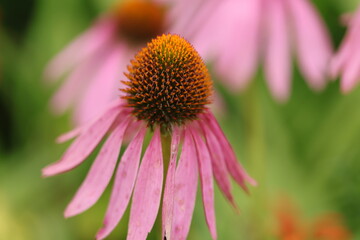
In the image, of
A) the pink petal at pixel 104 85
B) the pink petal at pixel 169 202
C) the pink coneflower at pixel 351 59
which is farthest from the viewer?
the pink petal at pixel 104 85

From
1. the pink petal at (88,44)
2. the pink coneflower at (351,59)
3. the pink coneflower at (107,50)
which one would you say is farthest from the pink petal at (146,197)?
the pink petal at (88,44)

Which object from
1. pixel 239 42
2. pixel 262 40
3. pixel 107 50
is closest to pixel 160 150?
pixel 239 42

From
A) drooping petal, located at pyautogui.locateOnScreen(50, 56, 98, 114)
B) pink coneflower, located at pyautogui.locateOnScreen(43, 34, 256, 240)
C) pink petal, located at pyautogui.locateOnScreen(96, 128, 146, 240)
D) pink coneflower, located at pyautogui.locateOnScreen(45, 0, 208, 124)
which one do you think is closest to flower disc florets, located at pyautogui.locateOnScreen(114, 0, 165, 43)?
pink coneflower, located at pyautogui.locateOnScreen(45, 0, 208, 124)

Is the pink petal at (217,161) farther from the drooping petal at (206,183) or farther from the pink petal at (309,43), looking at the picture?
the pink petal at (309,43)

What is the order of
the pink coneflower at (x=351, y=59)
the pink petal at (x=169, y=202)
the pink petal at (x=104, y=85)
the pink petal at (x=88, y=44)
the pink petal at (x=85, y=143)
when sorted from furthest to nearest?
the pink petal at (x=88, y=44), the pink petal at (x=104, y=85), the pink coneflower at (x=351, y=59), the pink petal at (x=85, y=143), the pink petal at (x=169, y=202)

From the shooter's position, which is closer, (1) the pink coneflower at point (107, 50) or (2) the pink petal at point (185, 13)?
(2) the pink petal at point (185, 13)

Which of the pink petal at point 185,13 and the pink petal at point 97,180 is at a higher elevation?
the pink petal at point 185,13

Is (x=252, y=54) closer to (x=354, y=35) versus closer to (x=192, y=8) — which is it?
(x=192, y=8)

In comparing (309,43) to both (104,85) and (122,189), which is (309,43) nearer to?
(104,85)
